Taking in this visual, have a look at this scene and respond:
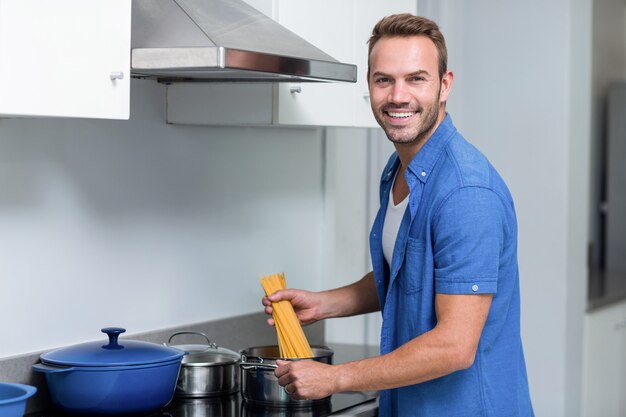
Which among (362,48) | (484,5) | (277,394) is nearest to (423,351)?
(277,394)

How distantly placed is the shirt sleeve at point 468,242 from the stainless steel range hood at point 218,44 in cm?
48

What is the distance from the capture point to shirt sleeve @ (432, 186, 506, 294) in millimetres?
2059

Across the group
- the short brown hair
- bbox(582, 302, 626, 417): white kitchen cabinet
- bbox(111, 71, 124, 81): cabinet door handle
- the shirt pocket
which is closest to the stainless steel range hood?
bbox(111, 71, 124, 81): cabinet door handle

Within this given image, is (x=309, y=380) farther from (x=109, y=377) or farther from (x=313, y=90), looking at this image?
(x=313, y=90)

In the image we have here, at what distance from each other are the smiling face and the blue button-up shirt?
0.05 metres

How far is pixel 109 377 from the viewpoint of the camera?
218 cm

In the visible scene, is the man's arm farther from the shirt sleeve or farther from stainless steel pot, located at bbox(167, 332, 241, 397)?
stainless steel pot, located at bbox(167, 332, 241, 397)

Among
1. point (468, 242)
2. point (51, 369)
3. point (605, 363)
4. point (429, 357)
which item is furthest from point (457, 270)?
point (605, 363)

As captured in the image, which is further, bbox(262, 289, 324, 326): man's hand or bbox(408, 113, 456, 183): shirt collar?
bbox(262, 289, 324, 326): man's hand

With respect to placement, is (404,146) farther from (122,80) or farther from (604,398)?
(604,398)

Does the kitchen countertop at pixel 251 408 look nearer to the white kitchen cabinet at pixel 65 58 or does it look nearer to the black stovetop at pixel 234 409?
the black stovetop at pixel 234 409

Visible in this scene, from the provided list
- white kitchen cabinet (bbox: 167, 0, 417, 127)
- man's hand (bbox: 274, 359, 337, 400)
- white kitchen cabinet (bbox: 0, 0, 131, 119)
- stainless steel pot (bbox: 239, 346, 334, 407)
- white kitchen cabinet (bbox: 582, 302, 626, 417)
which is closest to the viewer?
white kitchen cabinet (bbox: 0, 0, 131, 119)

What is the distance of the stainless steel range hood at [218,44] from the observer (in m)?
2.10

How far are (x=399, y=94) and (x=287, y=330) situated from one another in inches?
26.1
